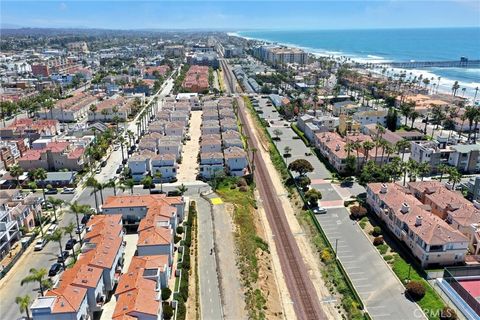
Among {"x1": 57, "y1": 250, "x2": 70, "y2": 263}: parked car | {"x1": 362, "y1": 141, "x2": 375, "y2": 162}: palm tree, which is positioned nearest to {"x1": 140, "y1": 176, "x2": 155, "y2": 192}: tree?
{"x1": 57, "y1": 250, "x2": 70, "y2": 263}: parked car

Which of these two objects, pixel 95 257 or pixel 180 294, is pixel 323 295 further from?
pixel 95 257

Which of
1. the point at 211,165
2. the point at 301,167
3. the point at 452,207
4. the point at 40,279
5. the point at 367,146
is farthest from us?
the point at 211,165

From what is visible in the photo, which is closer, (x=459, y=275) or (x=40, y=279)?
(x=40, y=279)

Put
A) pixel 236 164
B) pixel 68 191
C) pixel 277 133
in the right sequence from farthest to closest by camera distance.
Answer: pixel 277 133 → pixel 236 164 → pixel 68 191

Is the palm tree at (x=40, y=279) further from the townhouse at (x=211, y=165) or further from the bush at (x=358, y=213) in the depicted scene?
the bush at (x=358, y=213)

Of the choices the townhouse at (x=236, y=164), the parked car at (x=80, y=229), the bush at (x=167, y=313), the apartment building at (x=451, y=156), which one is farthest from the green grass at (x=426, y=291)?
the parked car at (x=80, y=229)

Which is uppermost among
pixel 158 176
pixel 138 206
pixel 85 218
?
pixel 138 206

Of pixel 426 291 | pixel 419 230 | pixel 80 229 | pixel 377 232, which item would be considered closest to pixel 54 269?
pixel 80 229

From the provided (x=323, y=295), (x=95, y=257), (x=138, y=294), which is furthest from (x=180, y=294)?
(x=323, y=295)

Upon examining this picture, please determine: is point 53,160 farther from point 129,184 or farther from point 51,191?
point 129,184
